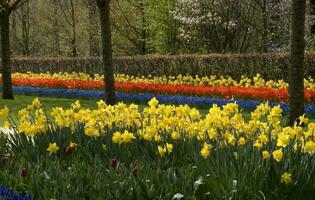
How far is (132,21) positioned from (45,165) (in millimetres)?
24616

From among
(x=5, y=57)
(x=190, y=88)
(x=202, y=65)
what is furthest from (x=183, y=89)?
(x=5, y=57)

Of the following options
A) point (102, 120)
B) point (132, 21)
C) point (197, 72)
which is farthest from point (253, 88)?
point (132, 21)

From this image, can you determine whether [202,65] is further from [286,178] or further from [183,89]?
[286,178]

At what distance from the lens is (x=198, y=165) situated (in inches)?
178

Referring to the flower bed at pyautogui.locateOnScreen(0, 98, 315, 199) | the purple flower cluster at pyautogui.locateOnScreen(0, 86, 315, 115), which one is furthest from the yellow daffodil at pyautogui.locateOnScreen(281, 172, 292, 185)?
the purple flower cluster at pyautogui.locateOnScreen(0, 86, 315, 115)

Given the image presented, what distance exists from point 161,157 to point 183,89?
10202mm

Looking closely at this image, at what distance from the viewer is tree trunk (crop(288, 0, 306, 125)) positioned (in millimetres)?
9172

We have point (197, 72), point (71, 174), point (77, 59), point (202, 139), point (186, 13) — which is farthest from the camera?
point (186, 13)

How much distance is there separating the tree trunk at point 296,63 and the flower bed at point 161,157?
3.52 m

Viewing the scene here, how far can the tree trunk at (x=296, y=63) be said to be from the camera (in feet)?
30.1

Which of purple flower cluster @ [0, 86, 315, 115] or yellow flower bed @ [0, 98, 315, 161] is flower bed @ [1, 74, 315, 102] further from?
yellow flower bed @ [0, 98, 315, 161]

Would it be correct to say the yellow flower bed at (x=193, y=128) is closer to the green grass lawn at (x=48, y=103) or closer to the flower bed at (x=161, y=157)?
the flower bed at (x=161, y=157)

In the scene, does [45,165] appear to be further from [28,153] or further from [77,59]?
[77,59]

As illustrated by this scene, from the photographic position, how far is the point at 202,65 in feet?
59.4
